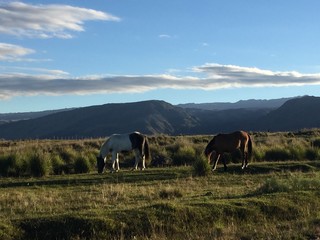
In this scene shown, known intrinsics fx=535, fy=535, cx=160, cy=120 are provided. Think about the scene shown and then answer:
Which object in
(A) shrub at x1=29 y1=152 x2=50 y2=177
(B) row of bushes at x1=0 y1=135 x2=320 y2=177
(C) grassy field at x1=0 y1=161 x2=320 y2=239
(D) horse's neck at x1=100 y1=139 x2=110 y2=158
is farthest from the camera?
(D) horse's neck at x1=100 y1=139 x2=110 y2=158

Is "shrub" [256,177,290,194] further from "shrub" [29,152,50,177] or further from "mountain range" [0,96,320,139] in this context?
"mountain range" [0,96,320,139]

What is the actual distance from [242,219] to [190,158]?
1654cm

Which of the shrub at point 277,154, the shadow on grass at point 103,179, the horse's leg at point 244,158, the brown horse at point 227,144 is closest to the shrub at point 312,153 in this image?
the shrub at point 277,154

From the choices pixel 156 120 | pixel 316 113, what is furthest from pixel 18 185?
pixel 156 120

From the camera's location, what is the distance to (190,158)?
30.4m

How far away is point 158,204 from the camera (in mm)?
13672

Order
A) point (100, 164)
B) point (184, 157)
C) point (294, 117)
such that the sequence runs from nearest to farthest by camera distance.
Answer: point (100, 164) → point (184, 157) → point (294, 117)

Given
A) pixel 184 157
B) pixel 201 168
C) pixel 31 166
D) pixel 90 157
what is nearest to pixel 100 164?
pixel 90 157

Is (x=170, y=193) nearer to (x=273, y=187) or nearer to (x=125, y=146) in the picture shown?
(x=273, y=187)

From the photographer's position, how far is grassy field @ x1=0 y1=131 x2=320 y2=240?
39.8 ft

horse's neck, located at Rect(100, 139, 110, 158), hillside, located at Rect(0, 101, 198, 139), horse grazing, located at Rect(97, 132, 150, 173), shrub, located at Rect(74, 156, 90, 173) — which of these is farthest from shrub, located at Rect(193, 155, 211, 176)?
hillside, located at Rect(0, 101, 198, 139)

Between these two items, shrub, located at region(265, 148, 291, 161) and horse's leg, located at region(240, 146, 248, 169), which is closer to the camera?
horse's leg, located at region(240, 146, 248, 169)

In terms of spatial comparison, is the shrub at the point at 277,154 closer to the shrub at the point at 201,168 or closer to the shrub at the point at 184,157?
the shrub at the point at 184,157

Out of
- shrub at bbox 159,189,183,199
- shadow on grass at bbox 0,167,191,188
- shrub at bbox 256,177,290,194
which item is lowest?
shadow on grass at bbox 0,167,191,188
